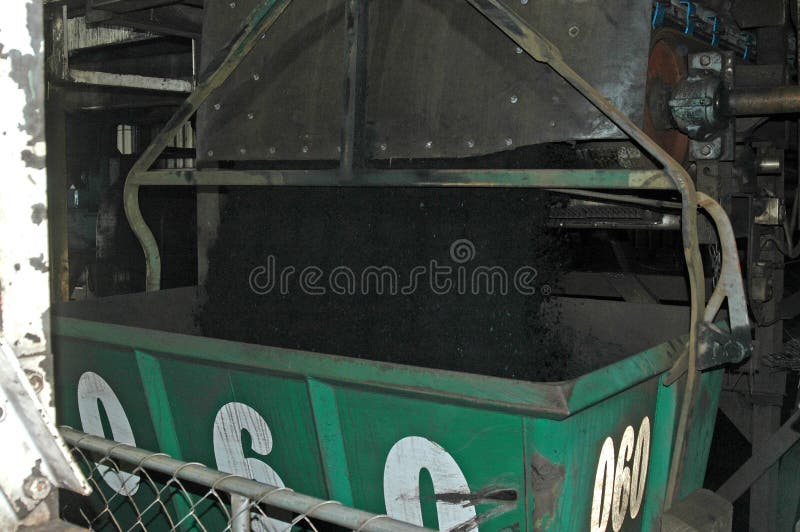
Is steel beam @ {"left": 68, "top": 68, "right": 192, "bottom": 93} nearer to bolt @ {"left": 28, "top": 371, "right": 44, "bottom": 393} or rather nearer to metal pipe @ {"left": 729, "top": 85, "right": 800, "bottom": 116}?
metal pipe @ {"left": 729, "top": 85, "right": 800, "bottom": 116}

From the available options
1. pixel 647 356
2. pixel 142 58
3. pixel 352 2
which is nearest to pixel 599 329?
pixel 647 356

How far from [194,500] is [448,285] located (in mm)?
1106

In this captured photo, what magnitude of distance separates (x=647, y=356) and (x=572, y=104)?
804mm

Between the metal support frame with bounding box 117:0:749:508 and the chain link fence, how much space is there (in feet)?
3.24

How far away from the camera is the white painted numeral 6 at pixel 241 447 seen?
2.38 metres

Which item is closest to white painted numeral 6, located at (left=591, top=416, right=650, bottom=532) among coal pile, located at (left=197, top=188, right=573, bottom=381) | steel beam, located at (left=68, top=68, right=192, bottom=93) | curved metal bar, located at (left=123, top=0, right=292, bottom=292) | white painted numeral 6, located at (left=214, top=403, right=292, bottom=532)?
coal pile, located at (left=197, top=188, right=573, bottom=381)

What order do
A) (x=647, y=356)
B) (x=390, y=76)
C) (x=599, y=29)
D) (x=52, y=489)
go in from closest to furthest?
(x=52, y=489)
(x=647, y=356)
(x=599, y=29)
(x=390, y=76)

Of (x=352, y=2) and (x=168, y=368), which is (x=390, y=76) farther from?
(x=168, y=368)

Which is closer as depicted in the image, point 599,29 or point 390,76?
point 599,29

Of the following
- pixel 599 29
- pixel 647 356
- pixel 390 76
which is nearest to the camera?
pixel 647 356

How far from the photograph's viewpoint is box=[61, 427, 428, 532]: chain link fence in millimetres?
1661

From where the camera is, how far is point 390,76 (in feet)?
9.45

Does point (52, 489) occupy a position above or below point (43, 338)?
below

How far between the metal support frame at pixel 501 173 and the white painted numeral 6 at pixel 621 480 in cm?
13
